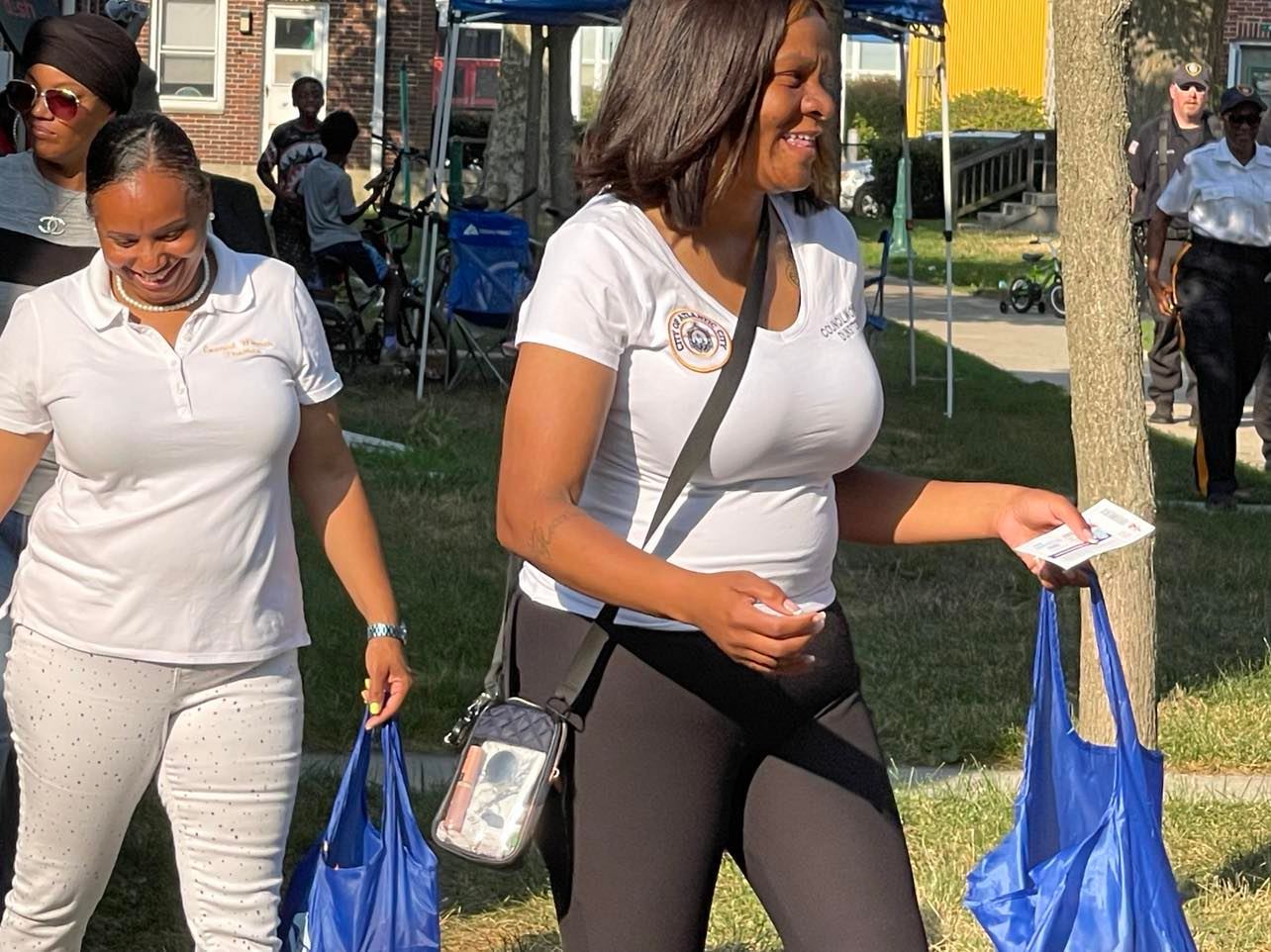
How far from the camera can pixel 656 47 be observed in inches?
105

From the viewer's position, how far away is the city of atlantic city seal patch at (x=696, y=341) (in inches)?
103

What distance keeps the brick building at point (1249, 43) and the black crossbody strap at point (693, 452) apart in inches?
1447

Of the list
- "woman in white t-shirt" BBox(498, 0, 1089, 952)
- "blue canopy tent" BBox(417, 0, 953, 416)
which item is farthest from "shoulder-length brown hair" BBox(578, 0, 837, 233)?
"blue canopy tent" BBox(417, 0, 953, 416)

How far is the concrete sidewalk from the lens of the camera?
13.2 metres

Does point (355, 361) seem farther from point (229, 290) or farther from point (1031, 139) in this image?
point (1031, 139)

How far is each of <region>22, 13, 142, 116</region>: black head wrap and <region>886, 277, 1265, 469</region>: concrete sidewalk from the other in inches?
352

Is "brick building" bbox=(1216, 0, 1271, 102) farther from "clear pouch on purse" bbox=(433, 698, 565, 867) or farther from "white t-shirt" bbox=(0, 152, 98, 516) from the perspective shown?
"clear pouch on purse" bbox=(433, 698, 565, 867)

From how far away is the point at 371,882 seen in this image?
3316 millimetres

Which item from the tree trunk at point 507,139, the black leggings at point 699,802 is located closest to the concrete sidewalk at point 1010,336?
the tree trunk at point 507,139

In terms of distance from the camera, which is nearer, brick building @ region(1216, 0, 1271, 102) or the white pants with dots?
the white pants with dots

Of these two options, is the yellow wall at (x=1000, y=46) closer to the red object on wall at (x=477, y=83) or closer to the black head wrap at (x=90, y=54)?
the red object on wall at (x=477, y=83)

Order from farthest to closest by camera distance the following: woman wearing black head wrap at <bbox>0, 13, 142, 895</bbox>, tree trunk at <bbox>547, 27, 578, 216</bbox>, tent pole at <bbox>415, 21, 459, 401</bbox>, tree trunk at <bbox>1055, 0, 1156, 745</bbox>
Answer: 1. tree trunk at <bbox>547, 27, 578, 216</bbox>
2. tent pole at <bbox>415, 21, 459, 401</bbox>
3. tree trunk at <bbox>1055, 0, 1156, 745</bbox>
4. woman wearing black head wrap at <bbox>0, 13, 142, 895</bbox>

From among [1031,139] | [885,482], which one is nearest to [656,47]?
[885,482]

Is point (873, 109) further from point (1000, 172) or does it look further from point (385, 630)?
point (385, 630)
